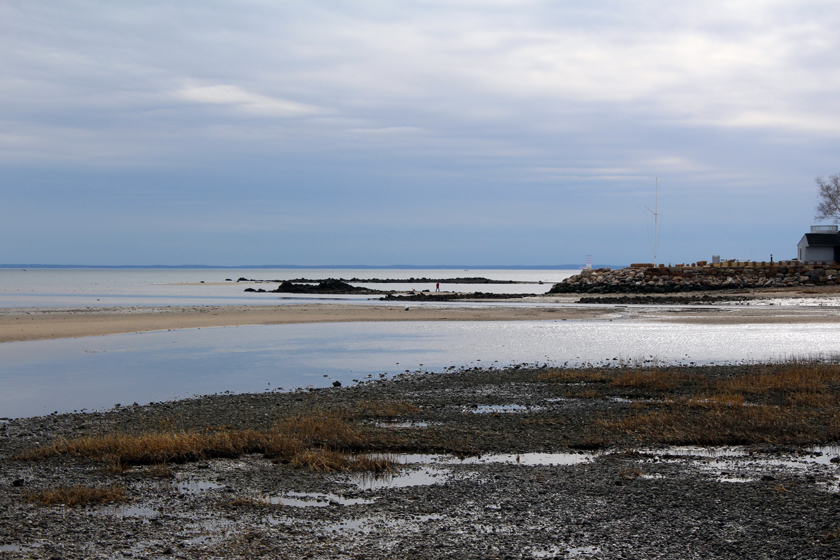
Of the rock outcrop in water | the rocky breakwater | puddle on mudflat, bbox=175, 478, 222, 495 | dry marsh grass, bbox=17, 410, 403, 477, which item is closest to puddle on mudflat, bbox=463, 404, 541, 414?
dry marsh grass, bbox=17, 410, 403, 477

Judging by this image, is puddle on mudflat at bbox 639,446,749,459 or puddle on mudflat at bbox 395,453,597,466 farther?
puddle on mudflat at bbox 639,446,749,459

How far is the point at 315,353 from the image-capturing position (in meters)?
25.7

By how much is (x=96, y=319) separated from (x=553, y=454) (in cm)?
3442

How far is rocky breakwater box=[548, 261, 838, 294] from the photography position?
6038cm

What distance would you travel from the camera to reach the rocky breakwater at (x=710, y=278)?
198 ft

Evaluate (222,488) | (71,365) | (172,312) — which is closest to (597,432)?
(222,488)

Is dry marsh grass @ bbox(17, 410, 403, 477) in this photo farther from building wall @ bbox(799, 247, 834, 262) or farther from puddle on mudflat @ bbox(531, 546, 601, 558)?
building wall @ bbox(799, 247, 834, 262)

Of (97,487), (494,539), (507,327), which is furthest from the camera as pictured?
(507,327)

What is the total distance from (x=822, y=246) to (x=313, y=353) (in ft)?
209

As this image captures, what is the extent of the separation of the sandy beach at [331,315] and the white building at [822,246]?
2085 cm

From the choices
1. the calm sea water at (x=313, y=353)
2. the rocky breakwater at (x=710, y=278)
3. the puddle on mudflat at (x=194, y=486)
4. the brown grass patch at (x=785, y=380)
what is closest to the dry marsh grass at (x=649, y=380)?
the brown grass patch at (x=785, y=380)

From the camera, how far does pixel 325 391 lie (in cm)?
1702

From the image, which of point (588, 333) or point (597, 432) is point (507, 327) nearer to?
point (588, 333)

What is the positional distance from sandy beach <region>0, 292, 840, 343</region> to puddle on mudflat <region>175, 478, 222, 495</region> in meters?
23.4
